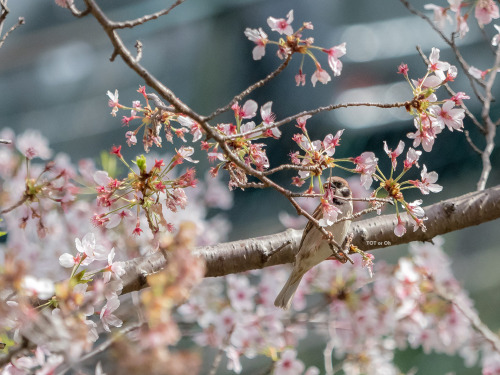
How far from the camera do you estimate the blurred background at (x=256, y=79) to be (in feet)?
20.6

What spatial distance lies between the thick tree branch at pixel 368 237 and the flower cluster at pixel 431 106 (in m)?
0.46

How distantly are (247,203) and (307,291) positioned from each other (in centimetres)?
320

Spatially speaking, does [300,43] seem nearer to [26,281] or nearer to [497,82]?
[26,281]

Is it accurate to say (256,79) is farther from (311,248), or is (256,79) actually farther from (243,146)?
(243,146)

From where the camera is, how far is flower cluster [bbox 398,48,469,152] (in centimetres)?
161

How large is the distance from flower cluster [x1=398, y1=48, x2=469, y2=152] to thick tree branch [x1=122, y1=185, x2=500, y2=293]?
1.50 ft

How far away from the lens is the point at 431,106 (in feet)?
5.52

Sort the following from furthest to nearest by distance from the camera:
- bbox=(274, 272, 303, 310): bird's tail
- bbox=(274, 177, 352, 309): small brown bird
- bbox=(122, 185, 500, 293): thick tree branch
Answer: bbox=(274, 272, 303, 310): bird's tail
bbox=(274, 177, 352, 309): small brown bird
bbox=(122, 185, 500, 293): thick tree branch

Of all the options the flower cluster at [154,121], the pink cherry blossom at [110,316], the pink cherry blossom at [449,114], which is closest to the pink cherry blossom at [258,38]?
the flower cluster at [154,121]

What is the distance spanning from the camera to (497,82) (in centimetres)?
689

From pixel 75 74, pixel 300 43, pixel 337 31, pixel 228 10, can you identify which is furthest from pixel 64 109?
pixel 300 43

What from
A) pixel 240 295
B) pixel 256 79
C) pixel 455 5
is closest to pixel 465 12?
pixel 455 5

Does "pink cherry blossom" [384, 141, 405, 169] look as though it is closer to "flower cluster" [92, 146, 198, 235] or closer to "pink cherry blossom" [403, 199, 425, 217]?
"pink cherry blossom" [403, 199, 425, 217]

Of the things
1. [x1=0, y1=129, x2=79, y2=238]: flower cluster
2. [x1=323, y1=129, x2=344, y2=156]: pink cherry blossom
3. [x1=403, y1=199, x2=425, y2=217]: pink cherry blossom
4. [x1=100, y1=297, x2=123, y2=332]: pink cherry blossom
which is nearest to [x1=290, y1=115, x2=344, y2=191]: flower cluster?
[x1=323, y1=129, x2=344, y2=156]: pink cherry blossom
